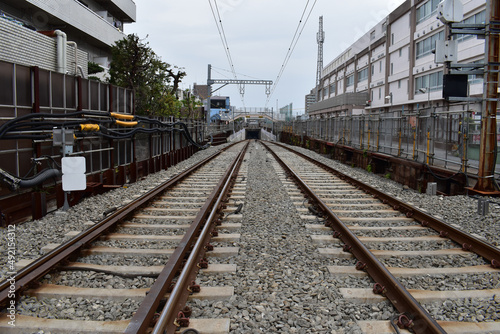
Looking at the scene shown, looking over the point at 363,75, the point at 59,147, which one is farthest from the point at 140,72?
the point at 363,75

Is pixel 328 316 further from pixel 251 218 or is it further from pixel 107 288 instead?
pixel 251 218

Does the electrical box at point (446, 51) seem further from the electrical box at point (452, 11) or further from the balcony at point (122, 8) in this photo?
the balcony at point (122, 8)

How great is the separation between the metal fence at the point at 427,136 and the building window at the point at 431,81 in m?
16.8

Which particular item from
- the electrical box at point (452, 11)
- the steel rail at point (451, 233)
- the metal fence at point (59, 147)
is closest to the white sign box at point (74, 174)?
the metal fence at point (59, 147)

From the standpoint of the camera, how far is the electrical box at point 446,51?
911 centimetres

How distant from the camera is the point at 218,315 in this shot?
→ 11.3 ft

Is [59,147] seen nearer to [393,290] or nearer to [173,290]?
[173,290]

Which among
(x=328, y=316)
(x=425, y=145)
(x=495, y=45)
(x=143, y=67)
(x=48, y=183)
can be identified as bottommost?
(x=328, y=316)

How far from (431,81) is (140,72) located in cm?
2456

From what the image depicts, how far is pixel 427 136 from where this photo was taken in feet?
37.7

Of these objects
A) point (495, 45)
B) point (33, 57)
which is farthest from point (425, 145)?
point (33, 57)

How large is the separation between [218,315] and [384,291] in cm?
166

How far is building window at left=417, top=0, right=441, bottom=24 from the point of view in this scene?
32.4 metres

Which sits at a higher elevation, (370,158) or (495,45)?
(495,45)
